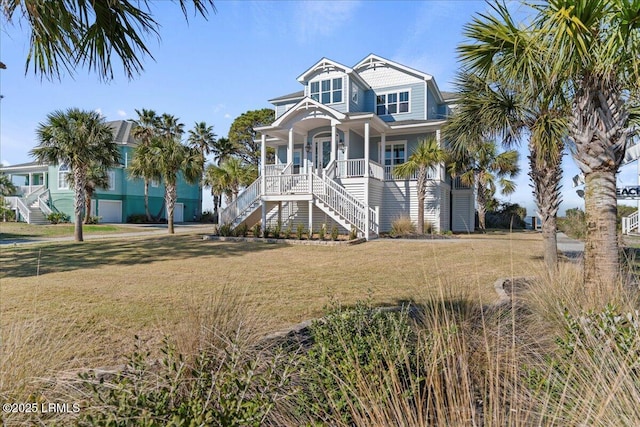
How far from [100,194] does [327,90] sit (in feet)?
79.2

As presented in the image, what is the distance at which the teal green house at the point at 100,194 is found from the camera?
3441cm

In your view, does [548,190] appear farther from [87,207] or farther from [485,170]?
[87,207]

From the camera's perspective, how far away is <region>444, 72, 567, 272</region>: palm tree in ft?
25.5

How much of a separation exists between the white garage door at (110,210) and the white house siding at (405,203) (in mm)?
26774

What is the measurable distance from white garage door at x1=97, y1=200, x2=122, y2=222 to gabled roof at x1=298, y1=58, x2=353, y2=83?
23025 mm

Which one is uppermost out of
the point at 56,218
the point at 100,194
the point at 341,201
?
the point at 100,194

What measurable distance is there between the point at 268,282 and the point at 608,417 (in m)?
6.73

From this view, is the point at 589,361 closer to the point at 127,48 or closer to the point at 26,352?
the point at 26,352

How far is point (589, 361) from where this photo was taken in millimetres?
2408

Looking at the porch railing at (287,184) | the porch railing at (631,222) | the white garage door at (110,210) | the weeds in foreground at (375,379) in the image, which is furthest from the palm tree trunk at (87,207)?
the porch railing at (631,222)

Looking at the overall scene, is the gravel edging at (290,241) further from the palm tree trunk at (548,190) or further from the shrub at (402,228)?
the palm tree trunk at (548,190)

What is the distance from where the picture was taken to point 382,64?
79.9 ft

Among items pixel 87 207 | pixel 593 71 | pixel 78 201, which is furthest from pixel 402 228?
pixel 87 207

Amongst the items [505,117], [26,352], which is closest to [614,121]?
[505,117]
